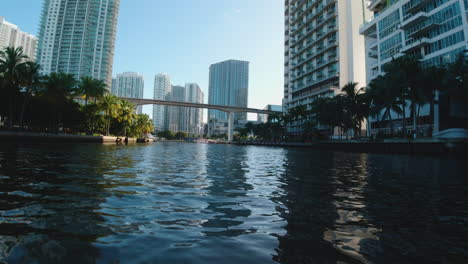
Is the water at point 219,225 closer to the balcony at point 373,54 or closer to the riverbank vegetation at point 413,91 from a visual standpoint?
the riverbank vegetation at point 413,91

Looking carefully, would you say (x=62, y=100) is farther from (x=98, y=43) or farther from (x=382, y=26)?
(x=98, y=43)

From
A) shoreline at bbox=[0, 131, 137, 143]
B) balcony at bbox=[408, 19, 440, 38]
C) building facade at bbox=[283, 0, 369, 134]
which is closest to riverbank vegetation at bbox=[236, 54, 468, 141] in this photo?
balcony at bbox=[408, 19, 440, 38]

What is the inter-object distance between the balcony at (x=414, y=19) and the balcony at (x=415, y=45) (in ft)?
12.8

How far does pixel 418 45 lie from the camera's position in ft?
165

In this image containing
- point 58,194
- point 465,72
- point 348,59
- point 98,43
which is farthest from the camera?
point 98,43

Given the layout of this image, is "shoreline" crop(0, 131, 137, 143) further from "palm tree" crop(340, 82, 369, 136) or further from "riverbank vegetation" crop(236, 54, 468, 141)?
"palm tree" crop(340, 82, 369, 136)

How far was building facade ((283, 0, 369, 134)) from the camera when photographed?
85.5m

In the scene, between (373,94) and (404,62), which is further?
(373,94)

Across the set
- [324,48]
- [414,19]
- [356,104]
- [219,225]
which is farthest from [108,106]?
[324,48]

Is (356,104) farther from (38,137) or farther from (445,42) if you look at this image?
(38,137)

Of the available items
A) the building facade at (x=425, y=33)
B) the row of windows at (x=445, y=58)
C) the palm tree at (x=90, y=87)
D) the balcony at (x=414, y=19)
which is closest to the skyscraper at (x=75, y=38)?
the palm tree at (x=90, y=87)

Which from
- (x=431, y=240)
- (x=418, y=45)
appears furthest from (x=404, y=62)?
(x=431, y=240)

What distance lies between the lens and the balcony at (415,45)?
48969mm

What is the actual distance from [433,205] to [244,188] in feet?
16.6
